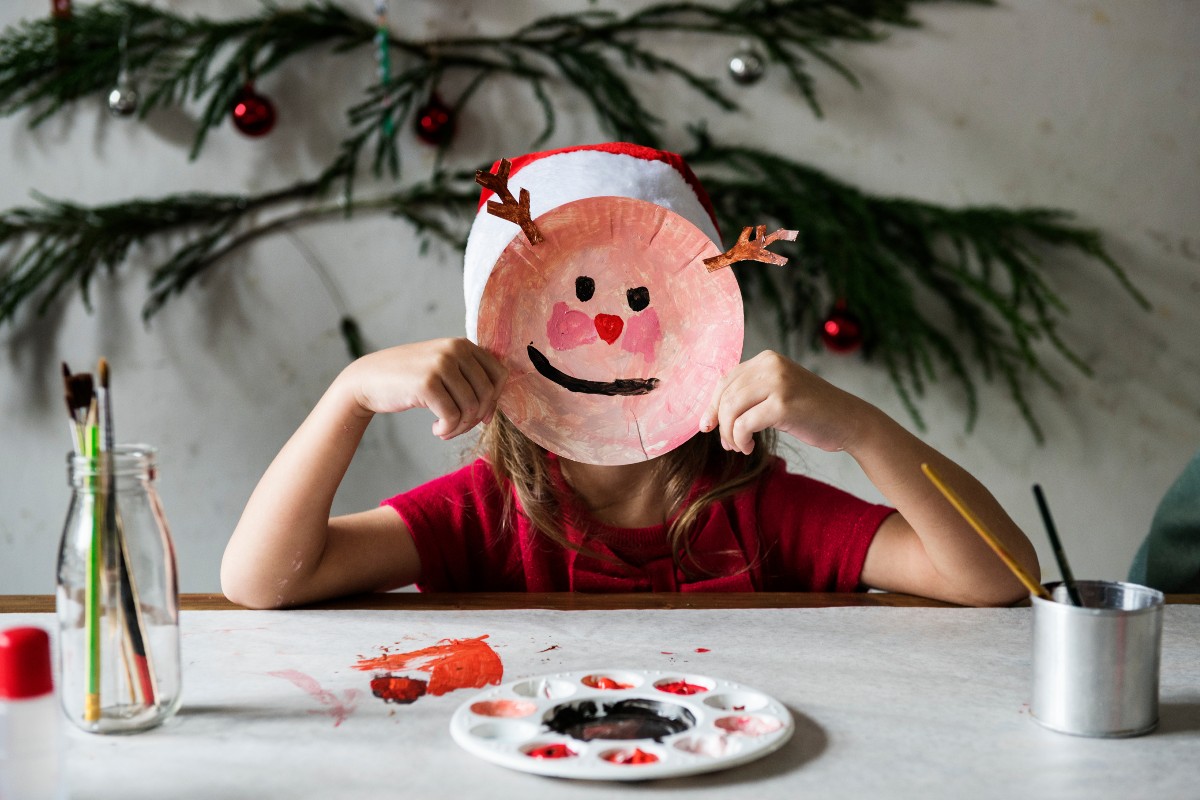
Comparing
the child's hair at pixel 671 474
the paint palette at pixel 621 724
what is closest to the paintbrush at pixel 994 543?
the paint palette at pixel 621 724

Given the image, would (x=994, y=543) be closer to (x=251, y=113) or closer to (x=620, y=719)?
(x=620, y=719)

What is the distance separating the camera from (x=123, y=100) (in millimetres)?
1733

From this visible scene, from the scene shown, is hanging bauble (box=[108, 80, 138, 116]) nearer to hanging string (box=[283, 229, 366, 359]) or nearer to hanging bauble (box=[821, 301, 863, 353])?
hanging string (box=[283, 229, 366, 359])

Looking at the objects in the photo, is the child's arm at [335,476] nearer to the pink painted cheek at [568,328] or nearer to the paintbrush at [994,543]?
the pink painted cheek at [568,328]

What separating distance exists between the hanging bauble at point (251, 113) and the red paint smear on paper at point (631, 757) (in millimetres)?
1479

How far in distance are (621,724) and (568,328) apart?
1.29ft

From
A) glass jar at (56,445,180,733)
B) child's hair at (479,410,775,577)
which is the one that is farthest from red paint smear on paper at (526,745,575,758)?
child's hair at (479,410,775,577)

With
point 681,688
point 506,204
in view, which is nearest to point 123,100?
point 506,204

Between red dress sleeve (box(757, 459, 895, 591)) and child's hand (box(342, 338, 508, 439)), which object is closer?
child's hand (box(342, 338, 508, 439))

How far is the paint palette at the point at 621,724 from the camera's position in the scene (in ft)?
1.89

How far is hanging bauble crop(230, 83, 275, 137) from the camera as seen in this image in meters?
1.75

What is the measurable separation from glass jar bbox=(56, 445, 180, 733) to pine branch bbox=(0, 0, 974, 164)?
131 cm

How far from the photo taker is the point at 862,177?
6.18 ft

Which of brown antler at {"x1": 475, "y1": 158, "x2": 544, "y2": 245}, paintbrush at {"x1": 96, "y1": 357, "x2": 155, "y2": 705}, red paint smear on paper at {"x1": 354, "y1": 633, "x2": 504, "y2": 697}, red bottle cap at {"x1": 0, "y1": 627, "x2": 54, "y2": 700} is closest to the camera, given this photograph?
red bottle cap at {"x1": 0, "y1": 627, "x2": 54, "y2": 700}
